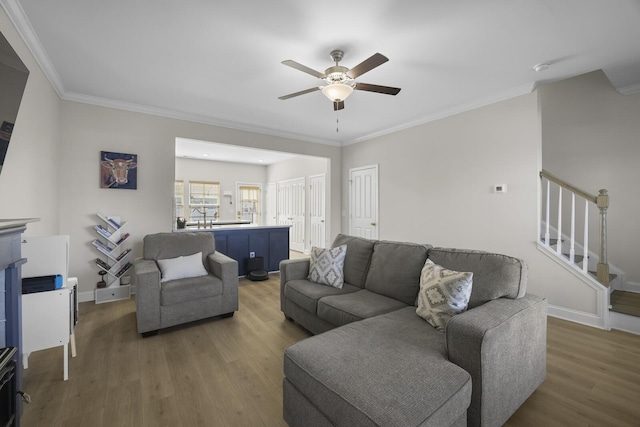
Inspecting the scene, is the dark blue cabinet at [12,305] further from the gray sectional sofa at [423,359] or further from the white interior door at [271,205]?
the white interior door at [271,205]

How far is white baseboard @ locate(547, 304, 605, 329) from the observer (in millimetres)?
2801

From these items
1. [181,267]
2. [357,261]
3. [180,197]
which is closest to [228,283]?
[181,267]

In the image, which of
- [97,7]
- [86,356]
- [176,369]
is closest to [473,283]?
[176,369]

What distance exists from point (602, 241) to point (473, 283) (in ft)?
7.22

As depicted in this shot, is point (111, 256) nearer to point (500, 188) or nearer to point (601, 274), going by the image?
point (500, 188)

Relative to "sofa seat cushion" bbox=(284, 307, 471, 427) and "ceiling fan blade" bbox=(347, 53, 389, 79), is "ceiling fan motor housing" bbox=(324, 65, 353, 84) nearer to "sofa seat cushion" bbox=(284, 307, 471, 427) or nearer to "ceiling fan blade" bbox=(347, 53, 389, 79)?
"ceiling fan blade" bbox=(347, 53, 389, 79)

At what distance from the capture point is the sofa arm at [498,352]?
133 cm

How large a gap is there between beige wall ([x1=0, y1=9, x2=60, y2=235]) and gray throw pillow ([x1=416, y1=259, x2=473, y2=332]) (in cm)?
307

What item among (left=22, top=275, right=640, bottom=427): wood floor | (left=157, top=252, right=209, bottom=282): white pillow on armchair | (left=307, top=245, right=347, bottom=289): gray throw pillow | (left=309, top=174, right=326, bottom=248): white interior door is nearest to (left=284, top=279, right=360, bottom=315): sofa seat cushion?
(left=307, top=245, right=347, bottom=289): gray throw pillow

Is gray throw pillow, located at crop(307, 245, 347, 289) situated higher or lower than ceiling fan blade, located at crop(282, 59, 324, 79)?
lower

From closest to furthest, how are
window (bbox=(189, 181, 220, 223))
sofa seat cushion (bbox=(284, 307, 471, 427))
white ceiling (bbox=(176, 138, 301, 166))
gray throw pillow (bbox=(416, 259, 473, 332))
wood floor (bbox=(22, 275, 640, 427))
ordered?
sofa seat cushion (bbox=(284, 307, 471, 427)), wood floor (bbox=(22, 275, 640, 427)), gray throw pillow (bbox=(416, 259, 473, 332)), white ceiling (bbox=(176, 138, 301, 166)), window (bbox=(189, 181, 220, 223))

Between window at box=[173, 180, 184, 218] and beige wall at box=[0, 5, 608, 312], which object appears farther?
window at box=[173, 180, 184, 218]

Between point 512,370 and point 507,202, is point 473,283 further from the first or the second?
point 507,202

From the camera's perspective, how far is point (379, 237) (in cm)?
511
